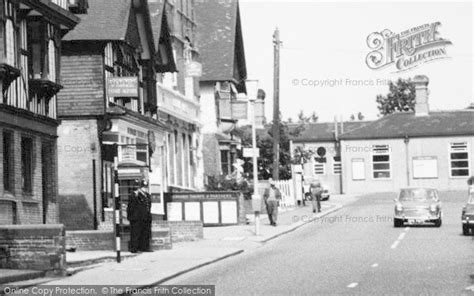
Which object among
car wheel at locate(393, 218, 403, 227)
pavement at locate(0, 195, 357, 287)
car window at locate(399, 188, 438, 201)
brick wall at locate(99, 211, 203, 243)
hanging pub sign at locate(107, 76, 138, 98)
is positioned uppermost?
hanging pub sign at locate(107, 76, 138, 98)

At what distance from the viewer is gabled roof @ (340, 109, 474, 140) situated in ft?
257

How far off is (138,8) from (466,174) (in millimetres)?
44534

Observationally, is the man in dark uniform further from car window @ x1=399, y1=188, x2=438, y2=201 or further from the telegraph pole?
the telegraph pole

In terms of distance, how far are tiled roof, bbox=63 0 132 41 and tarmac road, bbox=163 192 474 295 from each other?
884 cm

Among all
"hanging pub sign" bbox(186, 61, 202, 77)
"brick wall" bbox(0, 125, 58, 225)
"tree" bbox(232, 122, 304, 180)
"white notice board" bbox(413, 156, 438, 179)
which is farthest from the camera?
"white notice board" bbox(413, 156, 438, 179)

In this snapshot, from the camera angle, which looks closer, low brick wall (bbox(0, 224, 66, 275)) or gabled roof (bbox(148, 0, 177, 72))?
low brick wall (bbox(0, 224, 66, 275))

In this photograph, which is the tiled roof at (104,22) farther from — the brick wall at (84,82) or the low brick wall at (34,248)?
the low brick wall at (34,248)

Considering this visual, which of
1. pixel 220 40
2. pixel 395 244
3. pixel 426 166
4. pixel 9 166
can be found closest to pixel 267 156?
pixel 220 40

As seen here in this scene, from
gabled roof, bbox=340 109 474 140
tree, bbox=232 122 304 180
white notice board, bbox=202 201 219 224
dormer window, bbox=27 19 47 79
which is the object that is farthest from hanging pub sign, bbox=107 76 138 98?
gabled roof, bbox=340 109 474 140

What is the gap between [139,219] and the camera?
26328mm

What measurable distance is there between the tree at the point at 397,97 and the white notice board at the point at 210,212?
80.3m

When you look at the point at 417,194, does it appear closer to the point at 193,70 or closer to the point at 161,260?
the point at 193,70

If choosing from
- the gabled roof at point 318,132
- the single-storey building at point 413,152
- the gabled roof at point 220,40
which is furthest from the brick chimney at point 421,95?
the gabled roof at point 220,40

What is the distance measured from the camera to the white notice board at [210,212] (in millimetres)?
39094
